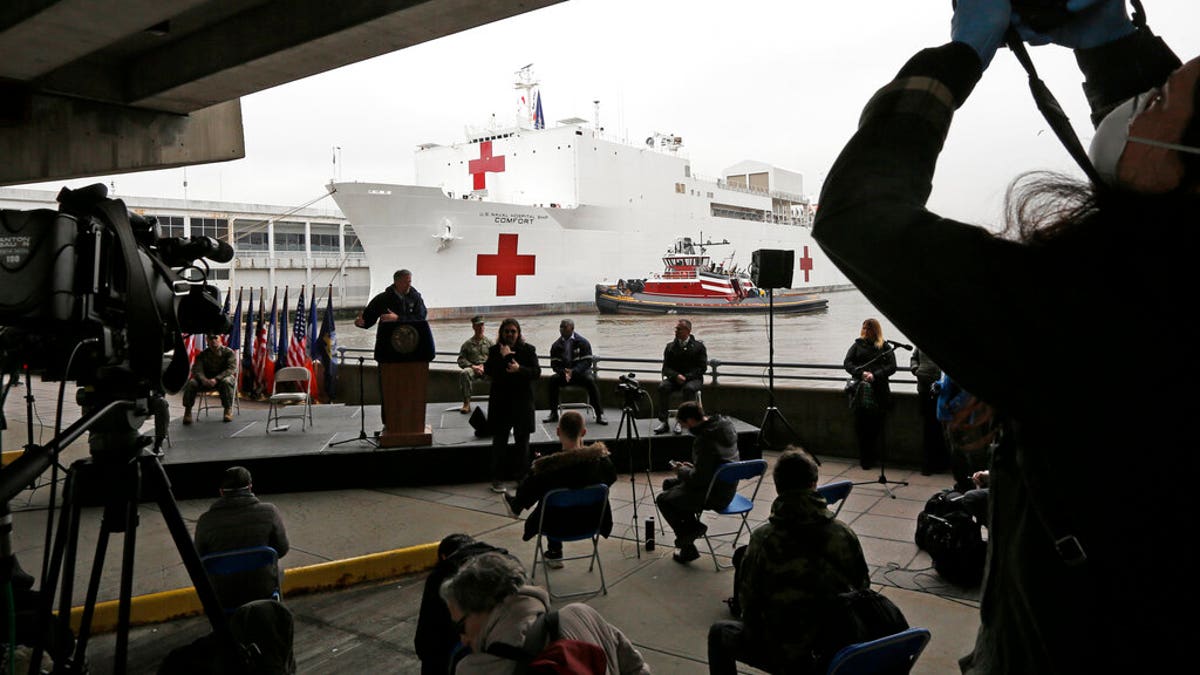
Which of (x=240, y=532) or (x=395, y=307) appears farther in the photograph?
(x=395, y=307)

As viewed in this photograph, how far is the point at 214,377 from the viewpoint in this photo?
28.3 feet

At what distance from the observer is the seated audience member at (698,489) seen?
443cm

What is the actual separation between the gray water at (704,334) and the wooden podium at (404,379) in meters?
11.4

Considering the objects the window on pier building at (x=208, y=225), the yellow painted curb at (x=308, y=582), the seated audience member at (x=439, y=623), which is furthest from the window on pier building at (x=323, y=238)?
the seated audience member at (x=439, y=623)

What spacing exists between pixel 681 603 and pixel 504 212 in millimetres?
25224

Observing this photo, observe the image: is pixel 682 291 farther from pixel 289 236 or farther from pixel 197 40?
pixel 289 236

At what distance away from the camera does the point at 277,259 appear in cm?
4012

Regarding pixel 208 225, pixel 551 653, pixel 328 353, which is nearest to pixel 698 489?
pixel 551 653

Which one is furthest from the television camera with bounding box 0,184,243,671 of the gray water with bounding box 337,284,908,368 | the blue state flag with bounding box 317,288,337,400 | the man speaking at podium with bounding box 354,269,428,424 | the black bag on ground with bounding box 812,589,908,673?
the gray water with bounding box 337,284,908,368

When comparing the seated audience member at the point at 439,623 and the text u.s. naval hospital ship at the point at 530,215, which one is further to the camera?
the text u.s. naval hospital ship at the point at 530,215

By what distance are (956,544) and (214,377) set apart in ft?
27.0

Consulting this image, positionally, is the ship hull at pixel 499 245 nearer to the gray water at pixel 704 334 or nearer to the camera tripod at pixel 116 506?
the gray water at pixel 704 334

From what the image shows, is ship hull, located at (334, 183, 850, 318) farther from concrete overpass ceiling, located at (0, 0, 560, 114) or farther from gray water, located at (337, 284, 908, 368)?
concrete overpass ceiling, located at (0, 0, 560, 114)

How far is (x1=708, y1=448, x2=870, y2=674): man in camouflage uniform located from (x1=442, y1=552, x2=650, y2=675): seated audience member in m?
0.56
